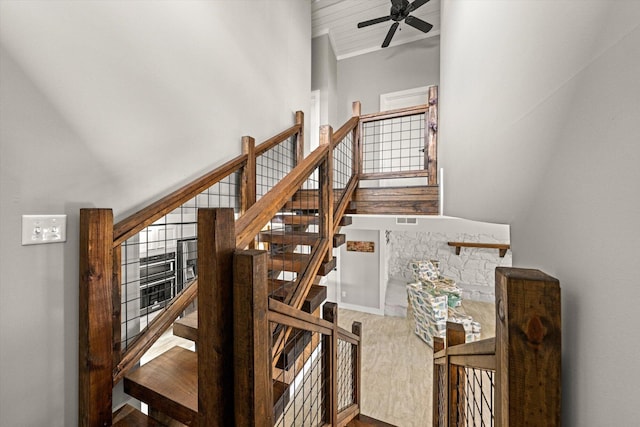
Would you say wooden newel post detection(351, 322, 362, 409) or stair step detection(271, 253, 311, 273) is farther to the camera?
wooden newel post detection(351, 322, 362, 409)

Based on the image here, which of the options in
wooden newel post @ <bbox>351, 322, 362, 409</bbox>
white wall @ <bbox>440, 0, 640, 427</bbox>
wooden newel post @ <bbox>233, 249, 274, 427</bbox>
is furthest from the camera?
wooden newel post @ <bbox>351, 322, 362, 409</bbox>

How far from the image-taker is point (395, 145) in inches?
179

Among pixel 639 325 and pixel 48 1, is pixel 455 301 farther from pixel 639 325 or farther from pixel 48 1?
pixel 48 1

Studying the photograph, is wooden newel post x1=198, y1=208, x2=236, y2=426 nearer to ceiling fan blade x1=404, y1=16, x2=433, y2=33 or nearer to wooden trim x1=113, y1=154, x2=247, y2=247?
wooden trim x1=113, y1=154, x2=247, y2=247

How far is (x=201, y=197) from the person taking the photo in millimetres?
2020

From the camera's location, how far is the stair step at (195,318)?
147cm

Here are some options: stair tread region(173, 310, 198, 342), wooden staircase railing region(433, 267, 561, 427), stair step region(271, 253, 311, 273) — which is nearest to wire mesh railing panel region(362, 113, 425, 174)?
stair step region(271, 253, 311, 273)

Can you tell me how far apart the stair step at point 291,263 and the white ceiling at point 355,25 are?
12.1 feet

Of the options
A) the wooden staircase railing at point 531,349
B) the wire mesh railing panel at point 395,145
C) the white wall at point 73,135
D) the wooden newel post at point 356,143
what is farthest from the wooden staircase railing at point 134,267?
the wire mesh railing panel at point 395,145

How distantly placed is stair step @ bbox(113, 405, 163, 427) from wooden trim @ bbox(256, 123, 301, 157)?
6.18 ft

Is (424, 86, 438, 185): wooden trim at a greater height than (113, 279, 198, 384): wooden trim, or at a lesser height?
greater

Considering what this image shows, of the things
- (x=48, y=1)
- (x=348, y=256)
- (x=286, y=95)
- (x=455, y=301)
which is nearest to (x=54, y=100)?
(x=48, y=1)

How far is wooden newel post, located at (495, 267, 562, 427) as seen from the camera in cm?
42

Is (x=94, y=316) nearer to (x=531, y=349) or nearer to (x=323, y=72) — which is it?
(x=531, y=349)
